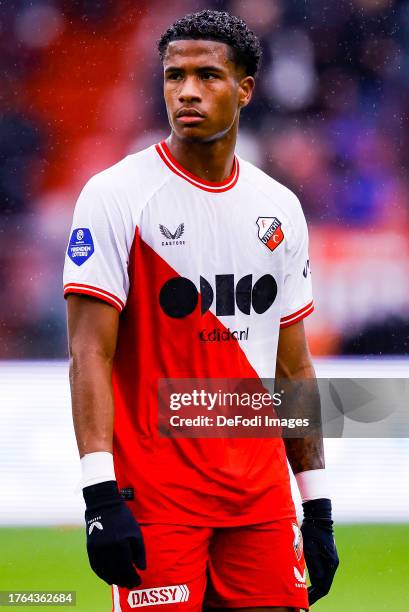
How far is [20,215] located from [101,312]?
5.21 m

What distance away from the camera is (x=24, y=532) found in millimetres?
5676

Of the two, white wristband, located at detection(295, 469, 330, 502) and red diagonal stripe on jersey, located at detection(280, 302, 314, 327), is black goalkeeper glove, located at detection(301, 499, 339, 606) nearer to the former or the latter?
white wristband, located at detection(295, 469, 330, 502)

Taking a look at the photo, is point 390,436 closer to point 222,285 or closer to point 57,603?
point 57,603

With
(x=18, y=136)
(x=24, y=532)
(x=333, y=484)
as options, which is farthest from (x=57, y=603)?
(x=18, y=136)

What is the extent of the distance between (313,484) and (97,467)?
0.76m

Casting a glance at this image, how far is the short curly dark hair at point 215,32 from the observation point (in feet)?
9.60

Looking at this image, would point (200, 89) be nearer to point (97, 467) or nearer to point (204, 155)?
point (204, 155)

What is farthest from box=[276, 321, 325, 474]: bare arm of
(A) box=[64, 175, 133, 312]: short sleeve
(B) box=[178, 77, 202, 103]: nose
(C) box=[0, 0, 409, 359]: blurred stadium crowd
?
(C) box=[0, 0, 409, 359]: blurred stadium crowd

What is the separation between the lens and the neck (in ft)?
9.61

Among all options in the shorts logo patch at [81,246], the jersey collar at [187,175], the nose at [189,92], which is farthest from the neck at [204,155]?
the shorts logo patch at [81,246]

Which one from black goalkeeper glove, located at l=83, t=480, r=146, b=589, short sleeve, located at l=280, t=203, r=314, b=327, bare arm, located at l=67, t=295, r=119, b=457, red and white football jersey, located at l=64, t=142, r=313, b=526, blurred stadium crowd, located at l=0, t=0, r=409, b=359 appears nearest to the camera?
black goalkeeper glove, located at l=83, t=480, r=146, b=589

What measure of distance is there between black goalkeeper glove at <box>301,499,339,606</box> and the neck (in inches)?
36.3

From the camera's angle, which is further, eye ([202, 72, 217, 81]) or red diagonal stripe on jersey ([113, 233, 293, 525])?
eye ([202, 72, 217, 81])

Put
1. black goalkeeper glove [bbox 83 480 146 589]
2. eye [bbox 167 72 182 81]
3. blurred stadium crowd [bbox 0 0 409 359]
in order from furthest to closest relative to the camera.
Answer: blurred stadium crowd [bbox 0 0 409 359], eye [bbox 167 72 182 81], black goalkeeper glove [bbox 83 480 146 589]
